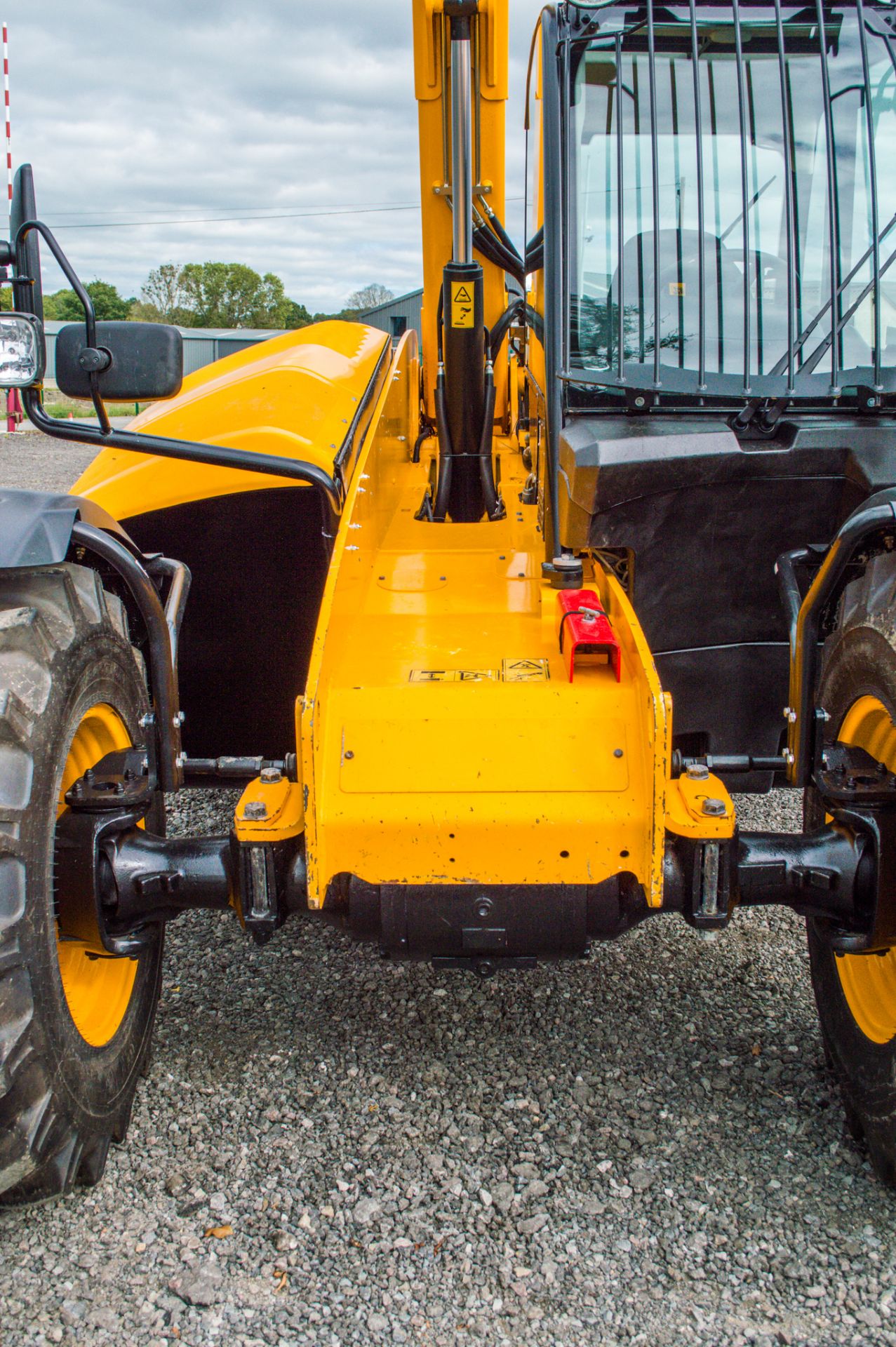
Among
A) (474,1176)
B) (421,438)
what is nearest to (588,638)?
A: (474,1176)

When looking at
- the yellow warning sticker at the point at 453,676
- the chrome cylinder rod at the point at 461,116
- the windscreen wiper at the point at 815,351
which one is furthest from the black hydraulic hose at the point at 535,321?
the yellow warning sticker at the point at 453,676

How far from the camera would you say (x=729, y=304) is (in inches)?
112

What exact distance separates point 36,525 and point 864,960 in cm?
194

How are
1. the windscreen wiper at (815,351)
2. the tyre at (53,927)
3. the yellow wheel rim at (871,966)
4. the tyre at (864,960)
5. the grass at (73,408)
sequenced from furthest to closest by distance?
the grass at (73,408)
the windscreen wiper at (815,351)
the yellow wheel rim at (871,966)
the tyre at (864,960)
the tyre at (53,927)

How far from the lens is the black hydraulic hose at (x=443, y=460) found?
4.56m

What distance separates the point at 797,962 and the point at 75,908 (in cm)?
198

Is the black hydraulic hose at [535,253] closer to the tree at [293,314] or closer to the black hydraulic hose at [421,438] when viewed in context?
the black hydraulic hose at [421,438]

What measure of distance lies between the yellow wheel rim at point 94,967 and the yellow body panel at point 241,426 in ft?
2.79

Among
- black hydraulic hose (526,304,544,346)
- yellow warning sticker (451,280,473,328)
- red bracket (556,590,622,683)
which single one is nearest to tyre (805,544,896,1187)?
red bracket (556,590,622,683)

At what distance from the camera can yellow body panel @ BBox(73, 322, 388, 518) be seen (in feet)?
10.5

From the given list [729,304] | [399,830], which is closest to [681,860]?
[399,830]

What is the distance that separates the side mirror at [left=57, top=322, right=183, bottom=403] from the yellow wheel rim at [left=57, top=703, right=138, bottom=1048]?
0.66 meters

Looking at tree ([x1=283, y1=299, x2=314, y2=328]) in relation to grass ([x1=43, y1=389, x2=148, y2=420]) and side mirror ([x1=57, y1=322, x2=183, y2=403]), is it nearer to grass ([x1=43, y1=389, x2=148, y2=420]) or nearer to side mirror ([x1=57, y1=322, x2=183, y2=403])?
grass ([x1=43, y1=389, x2=148, y2=420])

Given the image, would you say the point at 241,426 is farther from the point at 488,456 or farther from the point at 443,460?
the point at 488,456
